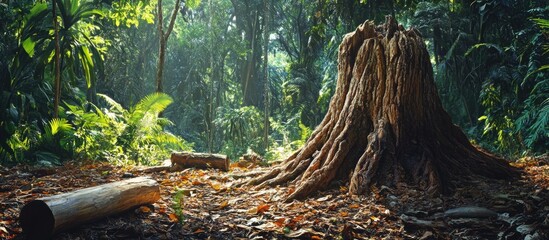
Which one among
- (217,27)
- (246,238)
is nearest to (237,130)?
(217,27)

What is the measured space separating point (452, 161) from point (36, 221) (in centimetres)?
412

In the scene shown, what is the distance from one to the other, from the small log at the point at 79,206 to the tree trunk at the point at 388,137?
1.65 meters

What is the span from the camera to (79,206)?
3.71 metres

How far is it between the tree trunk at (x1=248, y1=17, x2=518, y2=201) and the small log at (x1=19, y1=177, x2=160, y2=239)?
1645mm

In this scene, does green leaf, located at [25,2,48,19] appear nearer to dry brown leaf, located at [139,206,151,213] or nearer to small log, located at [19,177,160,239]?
small log, located at [19,177,160,239]

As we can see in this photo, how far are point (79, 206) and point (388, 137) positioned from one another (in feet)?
10.6

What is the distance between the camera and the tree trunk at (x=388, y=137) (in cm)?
519

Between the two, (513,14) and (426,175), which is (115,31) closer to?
(513,14)

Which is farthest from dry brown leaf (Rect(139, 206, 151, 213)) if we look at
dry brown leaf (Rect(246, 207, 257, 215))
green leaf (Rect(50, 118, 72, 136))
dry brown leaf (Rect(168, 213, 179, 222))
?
green leaf (Rect(50, 118, 72, 136))

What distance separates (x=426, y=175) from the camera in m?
5.01

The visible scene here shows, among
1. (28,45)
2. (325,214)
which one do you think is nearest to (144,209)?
(325,214)

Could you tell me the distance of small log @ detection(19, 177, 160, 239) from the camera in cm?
348

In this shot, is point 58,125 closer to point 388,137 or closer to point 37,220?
point 37,220

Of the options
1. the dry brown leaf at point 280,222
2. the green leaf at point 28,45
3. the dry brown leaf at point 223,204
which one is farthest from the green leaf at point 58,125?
the dry brown leaf at point 280,222
